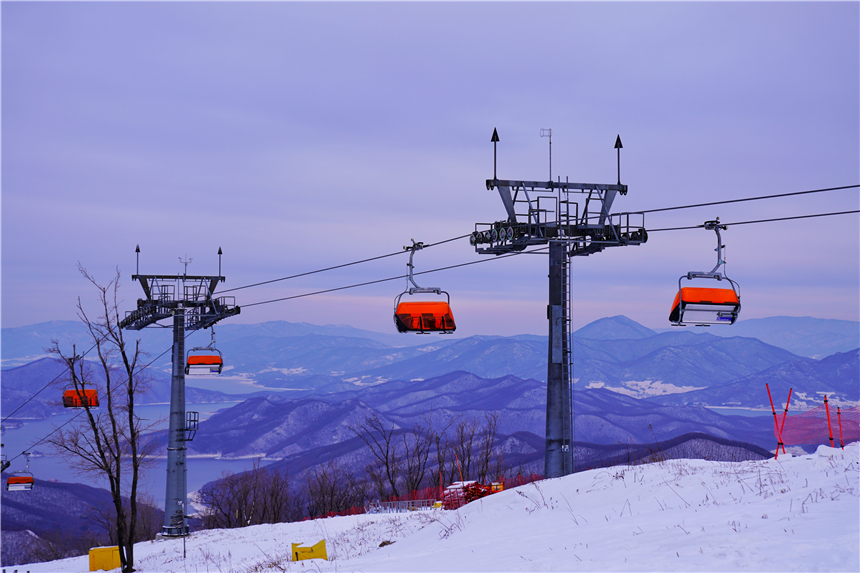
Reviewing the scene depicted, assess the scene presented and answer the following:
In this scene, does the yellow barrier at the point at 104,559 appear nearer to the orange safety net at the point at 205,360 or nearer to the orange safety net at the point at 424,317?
the orange safety net at the point at 205,360

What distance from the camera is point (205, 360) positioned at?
35.9 meters

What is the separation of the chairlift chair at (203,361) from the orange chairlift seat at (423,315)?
18.8m

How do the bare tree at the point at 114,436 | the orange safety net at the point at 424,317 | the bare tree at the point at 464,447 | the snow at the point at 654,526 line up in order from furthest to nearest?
1. the bare tree at the point at 464,447
2. the bare tree at the point at 114,436
3. the orange safety net at the point at 424,317
4. the snow at the point at 654,526

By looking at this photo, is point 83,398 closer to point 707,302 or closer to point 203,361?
point 203,361

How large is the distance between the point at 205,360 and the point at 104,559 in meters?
9.72

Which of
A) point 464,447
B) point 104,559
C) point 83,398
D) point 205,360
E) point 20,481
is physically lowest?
point 464,447

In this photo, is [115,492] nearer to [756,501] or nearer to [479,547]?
[479,547]

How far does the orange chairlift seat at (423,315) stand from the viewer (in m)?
19.3

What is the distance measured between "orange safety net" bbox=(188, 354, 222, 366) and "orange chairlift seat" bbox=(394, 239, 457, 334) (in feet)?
62.4

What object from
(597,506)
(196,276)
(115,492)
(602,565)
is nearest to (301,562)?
(597,506)

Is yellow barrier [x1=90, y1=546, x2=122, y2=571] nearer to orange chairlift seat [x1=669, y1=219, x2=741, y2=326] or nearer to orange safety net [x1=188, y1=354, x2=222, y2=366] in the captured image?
orange safety net [x1=188, y1=354, x2=222, y2=366]

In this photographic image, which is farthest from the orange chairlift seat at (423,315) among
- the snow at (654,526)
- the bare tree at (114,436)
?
the bare tree at (114,436)

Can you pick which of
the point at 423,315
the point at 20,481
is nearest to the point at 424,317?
the point at 423,315

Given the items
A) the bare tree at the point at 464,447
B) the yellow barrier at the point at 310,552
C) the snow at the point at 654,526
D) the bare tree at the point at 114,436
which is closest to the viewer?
the snow at the point at 654,526
